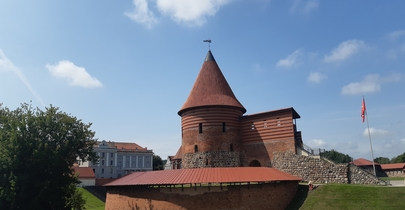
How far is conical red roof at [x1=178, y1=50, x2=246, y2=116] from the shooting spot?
2595 cm

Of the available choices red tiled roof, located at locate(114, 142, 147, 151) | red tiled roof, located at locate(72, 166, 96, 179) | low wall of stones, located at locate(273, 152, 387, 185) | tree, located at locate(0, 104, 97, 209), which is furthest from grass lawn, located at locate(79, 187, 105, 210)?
low wall of stones, located at locate(273, 152, 387, 185)

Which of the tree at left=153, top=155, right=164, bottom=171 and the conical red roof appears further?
the tree at left=153, top=155, right=164, bottom=171

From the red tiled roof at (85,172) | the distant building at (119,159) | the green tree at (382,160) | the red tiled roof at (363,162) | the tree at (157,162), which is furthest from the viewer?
the green tree at (382,160)

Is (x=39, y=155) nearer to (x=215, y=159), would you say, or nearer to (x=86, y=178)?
(x=215, y=159)

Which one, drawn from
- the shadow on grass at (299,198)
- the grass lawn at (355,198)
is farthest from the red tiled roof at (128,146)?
the grass lawn at (355,198)

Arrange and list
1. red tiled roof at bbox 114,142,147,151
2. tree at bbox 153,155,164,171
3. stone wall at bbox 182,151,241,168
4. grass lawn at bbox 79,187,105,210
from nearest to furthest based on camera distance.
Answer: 1. stone wall at bbox 182,151,241,168
2. grass lawn at bbox 79,187,105,210
3. red tiled roof at bbox 114,142,147,151
4. tree at bbox 153,155,164,171

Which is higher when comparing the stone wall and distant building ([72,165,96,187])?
the stone wall

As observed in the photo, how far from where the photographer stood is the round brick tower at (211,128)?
2484cm

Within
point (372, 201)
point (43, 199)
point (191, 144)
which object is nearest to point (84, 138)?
point (43, 199)

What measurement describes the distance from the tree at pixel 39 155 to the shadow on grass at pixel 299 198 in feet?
47.1

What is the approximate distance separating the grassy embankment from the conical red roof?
10.1 meters

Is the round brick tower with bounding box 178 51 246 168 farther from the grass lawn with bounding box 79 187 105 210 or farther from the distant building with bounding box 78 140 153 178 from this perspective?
the distant building with bounding box 78 140 153 178

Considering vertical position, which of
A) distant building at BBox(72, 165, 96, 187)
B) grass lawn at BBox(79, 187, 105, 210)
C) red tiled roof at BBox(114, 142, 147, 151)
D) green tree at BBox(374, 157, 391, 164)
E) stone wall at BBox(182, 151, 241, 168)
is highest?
red tiled roof at BBox(114, 142, 147, 151)

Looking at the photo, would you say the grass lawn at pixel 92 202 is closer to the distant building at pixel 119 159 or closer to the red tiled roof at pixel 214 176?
the distant building at pixel 119 159
